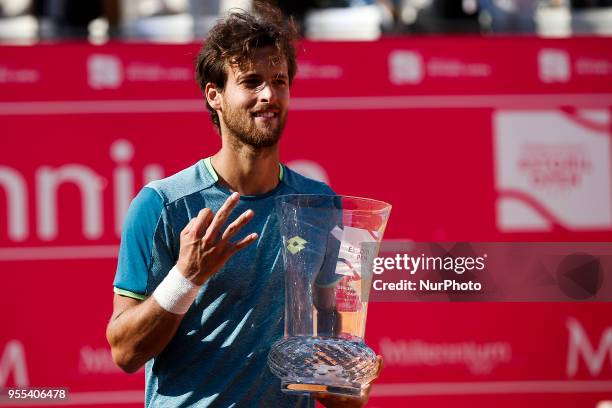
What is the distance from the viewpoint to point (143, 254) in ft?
6.60

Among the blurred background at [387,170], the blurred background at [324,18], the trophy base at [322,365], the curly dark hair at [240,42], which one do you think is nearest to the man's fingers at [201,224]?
the trophy base at [322,365]

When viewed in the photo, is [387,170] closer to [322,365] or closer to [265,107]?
[265,107]

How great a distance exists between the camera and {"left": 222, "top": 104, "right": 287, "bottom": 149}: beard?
6.97 ft

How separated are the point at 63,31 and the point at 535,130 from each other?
226 centimetres

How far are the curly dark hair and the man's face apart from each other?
0.08ft

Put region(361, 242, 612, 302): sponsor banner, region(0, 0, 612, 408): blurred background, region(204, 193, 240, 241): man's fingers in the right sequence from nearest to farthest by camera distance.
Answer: region(204, 193, 240, 241): man's fingers → region(361, 242, 612, 302): sponsor banner → region(0, 0, 612, 408): blurred background

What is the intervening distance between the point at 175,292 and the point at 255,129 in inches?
19.0

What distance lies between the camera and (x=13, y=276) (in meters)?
3.72

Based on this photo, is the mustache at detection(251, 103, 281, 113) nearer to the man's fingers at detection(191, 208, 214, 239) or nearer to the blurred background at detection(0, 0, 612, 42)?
the man's fingers at detection(191, 208, 214, 239)

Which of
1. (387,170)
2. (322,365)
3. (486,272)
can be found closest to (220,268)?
(322,365)

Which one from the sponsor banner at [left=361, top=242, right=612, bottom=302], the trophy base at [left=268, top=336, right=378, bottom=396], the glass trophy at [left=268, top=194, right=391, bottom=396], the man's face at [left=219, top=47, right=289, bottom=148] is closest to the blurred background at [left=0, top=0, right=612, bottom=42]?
the sponsor banner at [left=361, top=242, right=612, bottom=302]

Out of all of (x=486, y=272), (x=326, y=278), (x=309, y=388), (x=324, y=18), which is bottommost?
(x=309, y=388)

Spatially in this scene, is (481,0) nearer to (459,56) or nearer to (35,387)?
(459,56)

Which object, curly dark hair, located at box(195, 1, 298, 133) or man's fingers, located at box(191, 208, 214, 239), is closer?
man's fingers, located at box(191, 208, 214, 239)
